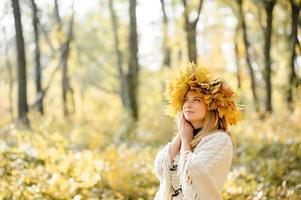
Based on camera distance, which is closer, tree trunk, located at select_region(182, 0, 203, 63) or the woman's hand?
the woman's hand

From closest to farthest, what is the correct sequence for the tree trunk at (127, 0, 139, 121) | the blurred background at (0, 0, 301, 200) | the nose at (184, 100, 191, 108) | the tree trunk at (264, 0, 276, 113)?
the nose at (184, 100, 191, 108)
the blurred background at (0, 0, 301, 200)
the tree trunk at (264, 0, 276, 113)
the tree trunk at (127, 0, 139, 121)

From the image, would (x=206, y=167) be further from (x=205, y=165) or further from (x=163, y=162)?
(x=163, y=162)

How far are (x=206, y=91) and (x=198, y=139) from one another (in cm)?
36

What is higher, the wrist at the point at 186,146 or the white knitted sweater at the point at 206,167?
the wrist at the point at 186,146

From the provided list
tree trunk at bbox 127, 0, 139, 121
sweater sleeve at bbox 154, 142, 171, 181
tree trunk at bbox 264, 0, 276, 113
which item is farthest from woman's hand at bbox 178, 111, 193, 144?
tree trunk at bbox 127, 0, 139, 121

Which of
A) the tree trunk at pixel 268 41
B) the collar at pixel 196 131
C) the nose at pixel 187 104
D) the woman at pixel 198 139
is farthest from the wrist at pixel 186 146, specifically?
the tree trunk at pixel 268 41

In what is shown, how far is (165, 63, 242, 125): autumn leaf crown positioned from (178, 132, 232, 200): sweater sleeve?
0.72 feet

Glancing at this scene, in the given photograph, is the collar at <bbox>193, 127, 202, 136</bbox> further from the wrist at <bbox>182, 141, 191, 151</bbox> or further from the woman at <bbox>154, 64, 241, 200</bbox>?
the wrist at <bbox>182, 141, 191, 151</bbox>

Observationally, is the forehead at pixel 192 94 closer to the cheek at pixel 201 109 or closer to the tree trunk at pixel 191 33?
the cheek at pixel 201 109

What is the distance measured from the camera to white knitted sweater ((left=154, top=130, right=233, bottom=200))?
393cm

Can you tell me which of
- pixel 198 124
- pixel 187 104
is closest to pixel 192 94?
pixel 187 104

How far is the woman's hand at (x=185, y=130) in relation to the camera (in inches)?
164

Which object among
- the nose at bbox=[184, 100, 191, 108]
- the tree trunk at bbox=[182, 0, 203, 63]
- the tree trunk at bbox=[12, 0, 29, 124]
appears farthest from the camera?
the tree trunk at bbox=[182, 0, 203, 63]

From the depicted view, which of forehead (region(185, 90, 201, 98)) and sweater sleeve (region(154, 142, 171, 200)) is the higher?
forehead (region(185, 90, 201, 98))
